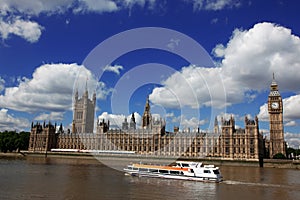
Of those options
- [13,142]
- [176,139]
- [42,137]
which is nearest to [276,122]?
[176,139]

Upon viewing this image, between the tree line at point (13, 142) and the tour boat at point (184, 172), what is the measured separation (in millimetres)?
99619

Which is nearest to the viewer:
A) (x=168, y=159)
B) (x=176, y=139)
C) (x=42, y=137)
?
(x=168, y=159)

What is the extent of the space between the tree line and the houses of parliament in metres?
5.18

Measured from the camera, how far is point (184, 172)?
48812 millimetres

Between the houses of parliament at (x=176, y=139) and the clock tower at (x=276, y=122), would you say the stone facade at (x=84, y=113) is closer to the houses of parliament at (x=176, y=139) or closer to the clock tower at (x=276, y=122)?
the houses of parliament at (x=176, y=139)

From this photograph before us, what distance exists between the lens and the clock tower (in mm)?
111938

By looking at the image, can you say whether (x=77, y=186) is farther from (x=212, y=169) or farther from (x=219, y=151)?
(x=219, y=151)

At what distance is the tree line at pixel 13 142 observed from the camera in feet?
431

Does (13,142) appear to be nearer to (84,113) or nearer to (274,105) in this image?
(84,113)

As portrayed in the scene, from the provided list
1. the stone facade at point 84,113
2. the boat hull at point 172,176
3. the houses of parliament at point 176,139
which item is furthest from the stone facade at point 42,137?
the boat hull at point 172,176

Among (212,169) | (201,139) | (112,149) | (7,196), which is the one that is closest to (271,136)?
(201,139)

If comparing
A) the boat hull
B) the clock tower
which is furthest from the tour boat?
the clock tower

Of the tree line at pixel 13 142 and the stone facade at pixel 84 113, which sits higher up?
the stone facade at pixel 84 113

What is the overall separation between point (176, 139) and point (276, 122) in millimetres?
41547
